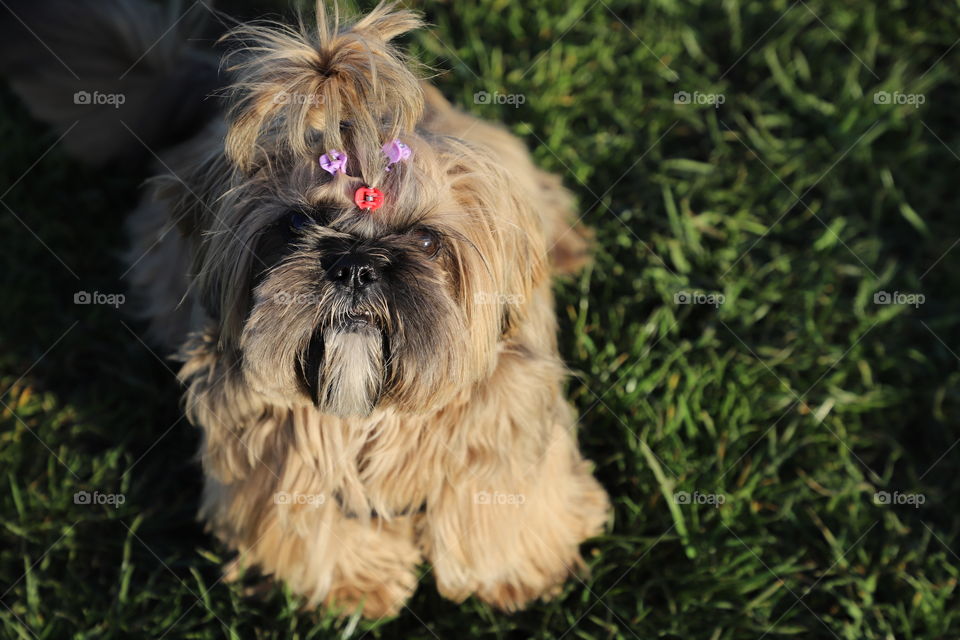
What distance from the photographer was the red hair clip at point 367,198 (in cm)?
216

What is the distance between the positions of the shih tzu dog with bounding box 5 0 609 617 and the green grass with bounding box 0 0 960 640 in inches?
14.7

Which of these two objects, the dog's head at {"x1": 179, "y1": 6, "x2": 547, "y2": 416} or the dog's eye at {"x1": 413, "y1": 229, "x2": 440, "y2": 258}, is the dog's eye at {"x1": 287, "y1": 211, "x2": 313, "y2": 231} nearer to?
the dog's head at {"x1": 179, "y1": 6, "x2": 547, "y2": 416}

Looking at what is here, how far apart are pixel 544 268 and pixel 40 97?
2.91 meters

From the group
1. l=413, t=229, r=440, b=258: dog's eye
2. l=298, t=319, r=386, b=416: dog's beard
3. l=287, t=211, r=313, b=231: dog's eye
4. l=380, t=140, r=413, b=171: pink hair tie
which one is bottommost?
l=298, t=319, r=386, b=416: dog's beard

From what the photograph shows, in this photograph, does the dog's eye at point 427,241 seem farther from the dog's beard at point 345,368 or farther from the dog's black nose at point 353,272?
the dog's beard at point 345,368

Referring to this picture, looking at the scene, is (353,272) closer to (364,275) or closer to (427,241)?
(364,275)

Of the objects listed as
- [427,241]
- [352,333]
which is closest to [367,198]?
[427,241]

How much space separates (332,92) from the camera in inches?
82.0

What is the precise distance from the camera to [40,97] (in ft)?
13.4

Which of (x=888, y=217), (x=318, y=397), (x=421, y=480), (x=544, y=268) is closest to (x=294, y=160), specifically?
(x=318, y=397)

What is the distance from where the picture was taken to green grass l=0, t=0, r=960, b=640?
11.2 feet

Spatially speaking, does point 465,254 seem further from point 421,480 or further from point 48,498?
point 48,498

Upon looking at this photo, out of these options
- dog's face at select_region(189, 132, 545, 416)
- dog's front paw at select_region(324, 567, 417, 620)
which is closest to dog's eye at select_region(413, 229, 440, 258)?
dog's face at select_region(189, 132, 545, 416)

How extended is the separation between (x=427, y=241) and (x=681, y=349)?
1934mm
